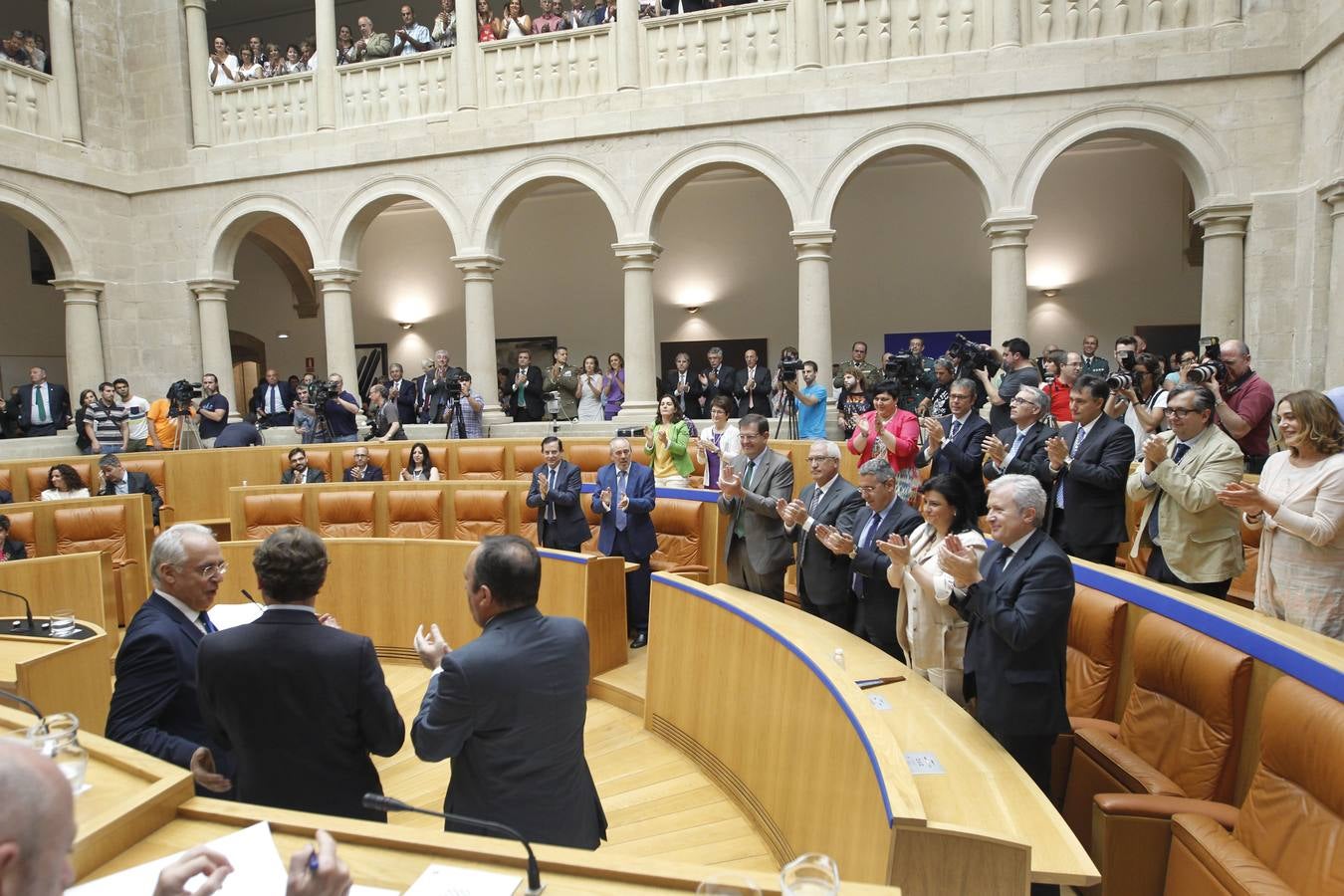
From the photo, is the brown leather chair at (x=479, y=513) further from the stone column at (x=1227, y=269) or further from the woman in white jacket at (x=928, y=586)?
the stone column at (x=1227, y=269)

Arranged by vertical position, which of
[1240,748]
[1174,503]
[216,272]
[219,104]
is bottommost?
[1240,748]

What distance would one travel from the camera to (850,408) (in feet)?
28.8

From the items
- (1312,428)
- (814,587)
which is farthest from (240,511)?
(1312,428)

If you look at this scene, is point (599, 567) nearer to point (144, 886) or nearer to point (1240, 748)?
point (1240, 748)

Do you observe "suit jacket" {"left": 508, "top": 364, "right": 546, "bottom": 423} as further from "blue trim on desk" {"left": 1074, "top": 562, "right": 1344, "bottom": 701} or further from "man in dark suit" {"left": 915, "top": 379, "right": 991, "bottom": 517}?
"blue trim on desk" {"left": 1074, "top": 562, "right": 1344, "bottom": 701}

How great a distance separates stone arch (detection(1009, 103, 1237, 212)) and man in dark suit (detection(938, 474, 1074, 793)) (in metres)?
8.31

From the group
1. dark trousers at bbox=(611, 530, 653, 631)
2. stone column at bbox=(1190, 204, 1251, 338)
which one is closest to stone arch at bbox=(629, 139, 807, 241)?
stone column at bbox=(1190, 204, 1251, 338)

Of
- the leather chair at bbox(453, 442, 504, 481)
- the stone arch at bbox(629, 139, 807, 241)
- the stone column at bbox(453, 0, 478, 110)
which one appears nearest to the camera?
the leather chair at bbox(453, 442, 504, 481)

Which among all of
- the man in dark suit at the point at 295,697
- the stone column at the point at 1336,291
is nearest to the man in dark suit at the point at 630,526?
the man in dark suit at the point at 295,697

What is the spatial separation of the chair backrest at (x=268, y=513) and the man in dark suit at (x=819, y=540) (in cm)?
518

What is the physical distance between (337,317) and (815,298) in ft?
23.4

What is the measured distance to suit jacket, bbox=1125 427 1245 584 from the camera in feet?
12.1

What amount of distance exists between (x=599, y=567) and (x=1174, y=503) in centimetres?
325

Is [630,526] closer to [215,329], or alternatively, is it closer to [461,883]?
[461,883]
